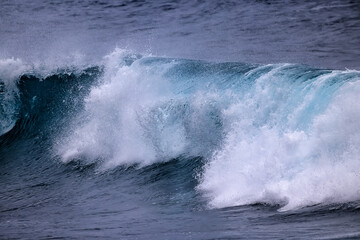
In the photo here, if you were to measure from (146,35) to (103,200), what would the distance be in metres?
15.6

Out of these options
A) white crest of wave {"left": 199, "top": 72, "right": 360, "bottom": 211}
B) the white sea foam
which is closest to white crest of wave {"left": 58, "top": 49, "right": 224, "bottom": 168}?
the white sea foam

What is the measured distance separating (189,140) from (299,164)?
367cm

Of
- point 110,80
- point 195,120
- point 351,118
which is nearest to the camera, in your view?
point 351,118

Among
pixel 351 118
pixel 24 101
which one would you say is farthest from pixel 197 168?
pixel 24 101

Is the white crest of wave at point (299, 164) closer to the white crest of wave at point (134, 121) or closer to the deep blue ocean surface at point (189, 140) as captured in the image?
the deep blue ocean surface at point (189, 140)

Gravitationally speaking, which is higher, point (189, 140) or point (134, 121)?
point (134, 121)

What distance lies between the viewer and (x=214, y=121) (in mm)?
12211

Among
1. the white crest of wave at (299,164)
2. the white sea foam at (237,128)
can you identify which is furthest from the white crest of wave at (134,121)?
the white crest of wave at (299,164)

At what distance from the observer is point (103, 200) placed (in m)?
11.3

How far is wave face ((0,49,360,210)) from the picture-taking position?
9.07m

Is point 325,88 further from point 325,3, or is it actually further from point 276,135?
point 325,3

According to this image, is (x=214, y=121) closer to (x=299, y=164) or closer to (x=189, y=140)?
(x=189, y=140)

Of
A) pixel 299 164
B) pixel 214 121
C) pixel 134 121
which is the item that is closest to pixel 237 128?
pixel 214 121

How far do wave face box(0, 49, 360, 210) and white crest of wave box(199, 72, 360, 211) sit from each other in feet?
0.05
